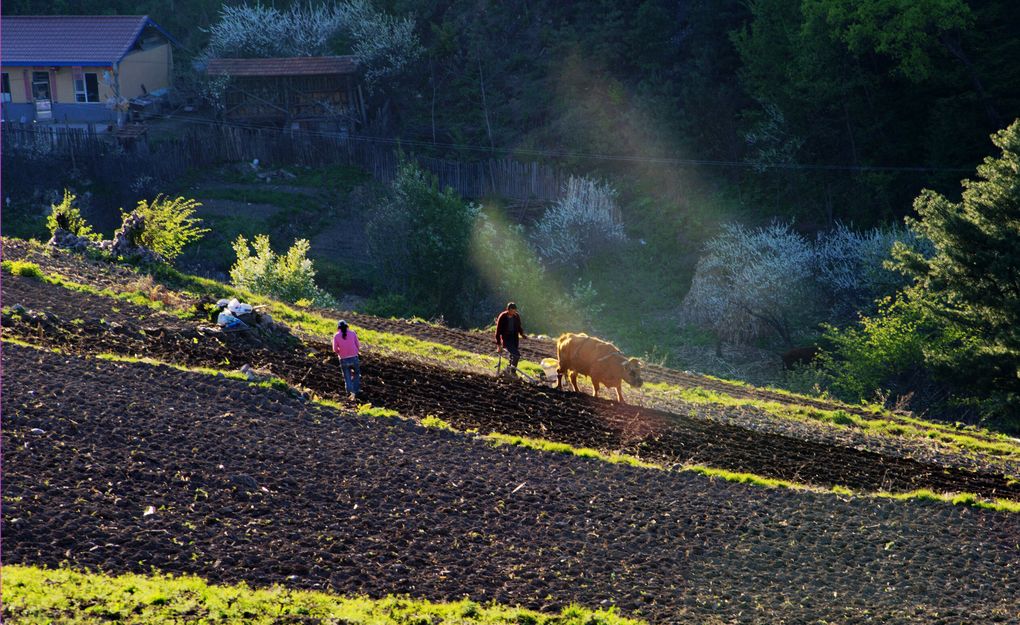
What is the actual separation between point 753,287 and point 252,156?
29039mm

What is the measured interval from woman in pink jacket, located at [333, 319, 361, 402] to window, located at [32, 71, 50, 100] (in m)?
48.2

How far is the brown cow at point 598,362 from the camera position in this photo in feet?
79.5

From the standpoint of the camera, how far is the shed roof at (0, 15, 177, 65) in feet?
206

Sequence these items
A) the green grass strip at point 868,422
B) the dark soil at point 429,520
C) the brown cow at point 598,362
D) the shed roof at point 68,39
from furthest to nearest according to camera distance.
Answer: the shed roof at point 68,39, the green grass strip at point 868,422, the brown cow at point 598,362, the dark soil at point 429,520

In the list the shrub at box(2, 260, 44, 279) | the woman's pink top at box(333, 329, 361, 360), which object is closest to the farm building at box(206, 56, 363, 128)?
the shrub at box(2, 260, 44, 279)

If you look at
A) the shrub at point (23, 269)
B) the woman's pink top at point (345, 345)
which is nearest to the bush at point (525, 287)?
the shrub at point (23, 269)

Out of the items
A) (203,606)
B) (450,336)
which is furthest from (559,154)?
(203,606)

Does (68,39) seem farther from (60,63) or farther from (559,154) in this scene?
(559,154)

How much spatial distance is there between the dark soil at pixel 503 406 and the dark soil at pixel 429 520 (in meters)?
1.62

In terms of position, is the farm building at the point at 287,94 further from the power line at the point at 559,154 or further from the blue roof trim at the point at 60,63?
the blue roof trim at the point at 60,63

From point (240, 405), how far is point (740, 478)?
8.90 m

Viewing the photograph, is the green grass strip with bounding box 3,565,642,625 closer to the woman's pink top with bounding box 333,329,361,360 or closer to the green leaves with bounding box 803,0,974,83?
the woman's pink top with bounding box 333,329,361,360

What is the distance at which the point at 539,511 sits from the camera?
17812mm

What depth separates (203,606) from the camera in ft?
43.2
